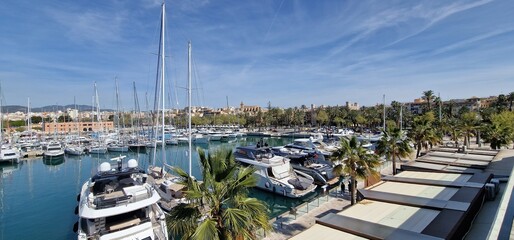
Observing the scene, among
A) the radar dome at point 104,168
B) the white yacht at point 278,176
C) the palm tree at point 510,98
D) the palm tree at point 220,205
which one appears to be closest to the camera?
the palm tree at point 220,205

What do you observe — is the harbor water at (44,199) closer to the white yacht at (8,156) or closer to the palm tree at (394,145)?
the white yacht at (8,156)

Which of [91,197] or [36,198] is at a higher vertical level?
[91,197]

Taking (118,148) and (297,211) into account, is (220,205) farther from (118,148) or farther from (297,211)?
(118,148)

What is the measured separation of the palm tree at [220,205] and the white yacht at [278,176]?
15.5 m

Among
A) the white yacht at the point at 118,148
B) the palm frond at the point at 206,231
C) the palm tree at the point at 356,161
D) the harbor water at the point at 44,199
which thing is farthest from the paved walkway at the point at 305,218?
the white yacht at the point at 118,148

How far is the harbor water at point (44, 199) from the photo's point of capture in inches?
758

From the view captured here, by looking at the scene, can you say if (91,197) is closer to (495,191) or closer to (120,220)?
(120,220)

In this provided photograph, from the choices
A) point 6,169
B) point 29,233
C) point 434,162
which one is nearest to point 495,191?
point 434,162

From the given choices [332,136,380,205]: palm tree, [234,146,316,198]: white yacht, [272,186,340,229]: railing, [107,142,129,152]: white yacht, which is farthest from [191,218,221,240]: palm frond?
[107,142,129,152]: white yacht

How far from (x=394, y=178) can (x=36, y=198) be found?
33553 millimetres

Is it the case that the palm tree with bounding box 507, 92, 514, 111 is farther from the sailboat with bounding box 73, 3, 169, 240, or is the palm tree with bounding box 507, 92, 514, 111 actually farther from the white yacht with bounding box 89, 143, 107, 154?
the white yacht with bounding box 89, 143, 107, 154

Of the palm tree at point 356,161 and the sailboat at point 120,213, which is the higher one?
the palm tree at point 356,161

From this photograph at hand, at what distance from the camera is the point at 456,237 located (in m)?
10.5

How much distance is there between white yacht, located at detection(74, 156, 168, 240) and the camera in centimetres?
1123
